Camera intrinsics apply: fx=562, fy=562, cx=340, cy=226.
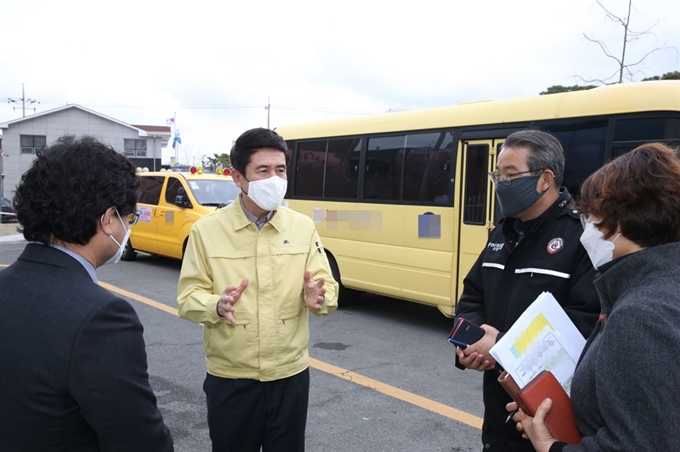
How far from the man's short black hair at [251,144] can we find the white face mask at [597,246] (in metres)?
→ 1.47

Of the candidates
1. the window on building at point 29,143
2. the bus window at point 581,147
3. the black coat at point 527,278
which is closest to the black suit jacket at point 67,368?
the black coat at point 527,278

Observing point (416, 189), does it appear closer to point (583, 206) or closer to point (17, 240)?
point (583, 206)

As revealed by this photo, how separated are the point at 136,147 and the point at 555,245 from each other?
4339cm

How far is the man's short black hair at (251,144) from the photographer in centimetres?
270

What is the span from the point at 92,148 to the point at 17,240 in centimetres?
1814

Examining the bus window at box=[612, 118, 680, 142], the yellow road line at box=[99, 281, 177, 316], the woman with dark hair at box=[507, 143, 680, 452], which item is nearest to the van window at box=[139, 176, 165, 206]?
the yellow road line at box=[99, 281, 177, 316]

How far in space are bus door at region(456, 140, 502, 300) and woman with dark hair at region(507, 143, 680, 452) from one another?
4583 mm

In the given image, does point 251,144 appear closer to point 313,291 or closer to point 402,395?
point 313,291

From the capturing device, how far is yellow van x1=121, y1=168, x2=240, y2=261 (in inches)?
422

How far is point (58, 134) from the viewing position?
39750 millimetres

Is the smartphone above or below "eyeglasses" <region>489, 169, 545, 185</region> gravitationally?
below

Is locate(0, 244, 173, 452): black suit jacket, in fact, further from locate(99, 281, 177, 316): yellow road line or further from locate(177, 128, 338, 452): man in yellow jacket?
locate(99, 281, 177, 316): yellow road line

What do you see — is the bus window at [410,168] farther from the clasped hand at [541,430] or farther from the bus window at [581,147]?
the clasped hand at [541,430]

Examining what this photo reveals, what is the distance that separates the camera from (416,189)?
276 inches
